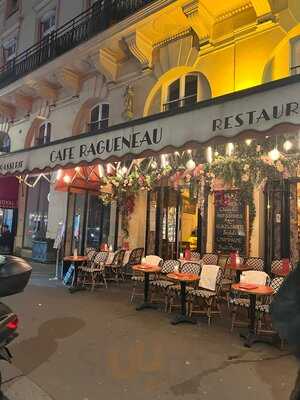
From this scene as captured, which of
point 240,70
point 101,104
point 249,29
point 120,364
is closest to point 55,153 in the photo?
point 120,364

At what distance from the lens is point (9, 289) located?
3477mm

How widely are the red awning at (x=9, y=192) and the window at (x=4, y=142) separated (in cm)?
214

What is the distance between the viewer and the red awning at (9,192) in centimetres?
1611

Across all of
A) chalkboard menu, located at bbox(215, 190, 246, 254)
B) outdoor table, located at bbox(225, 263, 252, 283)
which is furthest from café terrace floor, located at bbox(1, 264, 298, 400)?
chalkboard menu, located at bbox(215, 190, 246, 254)

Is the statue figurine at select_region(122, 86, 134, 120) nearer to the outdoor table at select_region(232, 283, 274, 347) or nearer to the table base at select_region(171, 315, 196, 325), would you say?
the table base at select_region(171, 315, 196, 325)

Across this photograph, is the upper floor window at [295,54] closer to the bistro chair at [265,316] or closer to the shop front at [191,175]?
the shop front at [191,175]

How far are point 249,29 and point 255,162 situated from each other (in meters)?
3.71

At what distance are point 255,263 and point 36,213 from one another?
10680 millimetres

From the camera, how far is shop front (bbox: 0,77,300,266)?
4637 mm

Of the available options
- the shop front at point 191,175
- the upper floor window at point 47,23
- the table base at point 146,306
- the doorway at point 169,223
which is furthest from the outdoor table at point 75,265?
the upper floor window at point 47,23

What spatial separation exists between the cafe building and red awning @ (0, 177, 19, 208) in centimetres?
179

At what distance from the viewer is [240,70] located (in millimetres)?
8906

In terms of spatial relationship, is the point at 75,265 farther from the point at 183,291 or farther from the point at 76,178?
the point at 183,291

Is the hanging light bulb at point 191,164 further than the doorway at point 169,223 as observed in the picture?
No
